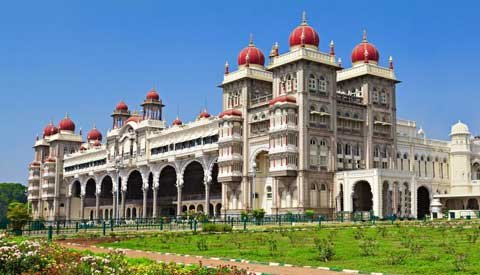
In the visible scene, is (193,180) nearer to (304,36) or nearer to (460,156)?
(304,36)

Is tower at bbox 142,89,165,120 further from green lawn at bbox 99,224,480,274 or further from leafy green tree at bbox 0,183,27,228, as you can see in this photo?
leafy green tree at bbox 0,183,27,228

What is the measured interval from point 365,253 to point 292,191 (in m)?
43.5

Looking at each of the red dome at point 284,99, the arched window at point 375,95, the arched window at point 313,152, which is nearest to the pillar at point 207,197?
the red dome at point 284,99

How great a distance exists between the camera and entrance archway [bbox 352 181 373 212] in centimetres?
6831

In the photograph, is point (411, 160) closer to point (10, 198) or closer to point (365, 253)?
point (365, 253)

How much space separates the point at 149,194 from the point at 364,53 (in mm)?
45965

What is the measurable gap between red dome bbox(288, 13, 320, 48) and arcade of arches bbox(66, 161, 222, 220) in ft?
70.8

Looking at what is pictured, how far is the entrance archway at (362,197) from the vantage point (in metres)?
68.3

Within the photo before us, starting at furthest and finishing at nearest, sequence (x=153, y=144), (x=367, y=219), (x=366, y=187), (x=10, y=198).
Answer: (x=10, y=198)
(x=153, y=144)
(x=366, y=187)
(x=367, y=219)

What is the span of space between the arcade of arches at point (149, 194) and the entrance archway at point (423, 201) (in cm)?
2797

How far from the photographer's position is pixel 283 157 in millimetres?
64125

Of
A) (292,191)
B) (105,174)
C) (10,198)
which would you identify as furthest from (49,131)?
(292,191)

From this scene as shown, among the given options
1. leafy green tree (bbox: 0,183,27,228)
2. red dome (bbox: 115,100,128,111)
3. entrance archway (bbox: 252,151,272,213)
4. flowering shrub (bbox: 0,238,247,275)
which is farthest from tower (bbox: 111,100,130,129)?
flowering shrub (bbox: 0,238,247,275)

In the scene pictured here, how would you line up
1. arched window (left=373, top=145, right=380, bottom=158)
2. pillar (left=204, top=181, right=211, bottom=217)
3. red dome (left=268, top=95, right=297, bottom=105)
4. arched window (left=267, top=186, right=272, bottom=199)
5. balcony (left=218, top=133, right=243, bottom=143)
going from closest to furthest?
red dome (left=268, top=95, right=297, bottom=105) < arched window (left=267, top=186, right=272, bottom=199) < balcony (left=218, top=133, right=243, bottom=143) < arched window (left=373, top=145, right=380, bottom=158) < pillar (left=204, top=181, right=211, bottom=217)
